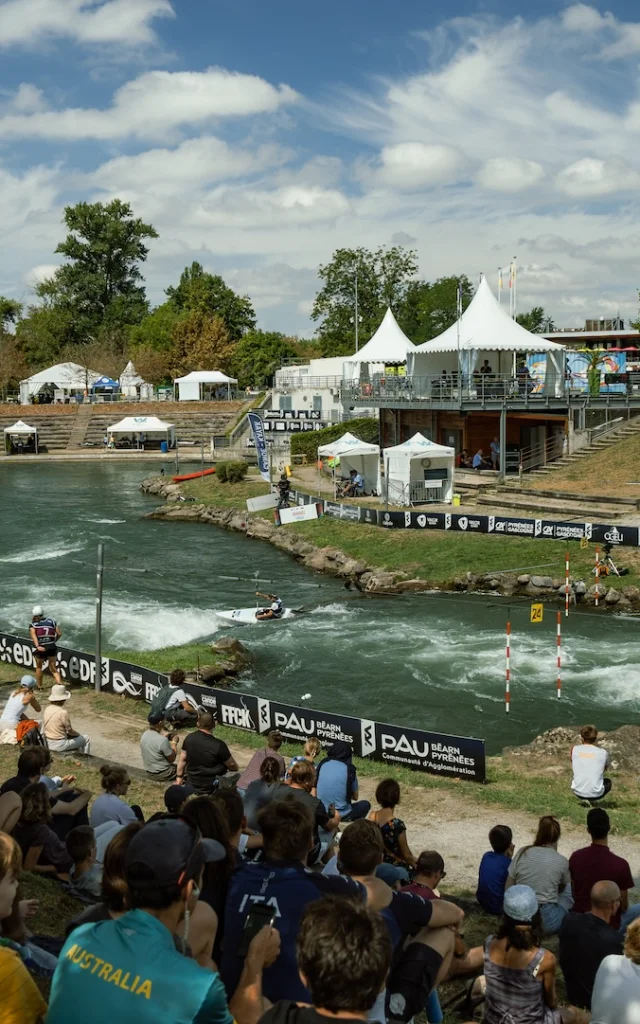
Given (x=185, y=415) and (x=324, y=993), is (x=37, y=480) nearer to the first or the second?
(x=185, y=415)

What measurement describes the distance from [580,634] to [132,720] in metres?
13.9

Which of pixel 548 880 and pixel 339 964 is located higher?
pixel 339 964

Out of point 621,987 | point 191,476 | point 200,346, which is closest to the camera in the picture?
point 621,987

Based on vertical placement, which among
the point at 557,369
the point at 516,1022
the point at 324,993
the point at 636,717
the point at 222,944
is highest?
the point at 557,369

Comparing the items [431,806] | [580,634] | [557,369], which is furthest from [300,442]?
[431,806]

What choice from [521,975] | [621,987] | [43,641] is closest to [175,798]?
[521,975]

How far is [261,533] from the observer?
44.8 m

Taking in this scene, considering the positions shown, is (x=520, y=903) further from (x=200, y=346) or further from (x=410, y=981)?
(x=200, y=346)

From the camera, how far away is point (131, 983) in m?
3.76

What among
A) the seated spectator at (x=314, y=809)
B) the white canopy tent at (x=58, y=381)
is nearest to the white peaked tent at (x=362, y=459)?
the seated spectator at (x=314, y=809)

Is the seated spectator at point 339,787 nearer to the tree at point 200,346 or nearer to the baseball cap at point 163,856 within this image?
the baseball cap at point 163,856

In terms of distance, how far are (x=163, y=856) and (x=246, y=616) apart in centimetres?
2604

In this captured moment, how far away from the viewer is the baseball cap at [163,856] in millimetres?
4195

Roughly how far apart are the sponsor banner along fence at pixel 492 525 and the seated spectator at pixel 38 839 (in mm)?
27774
